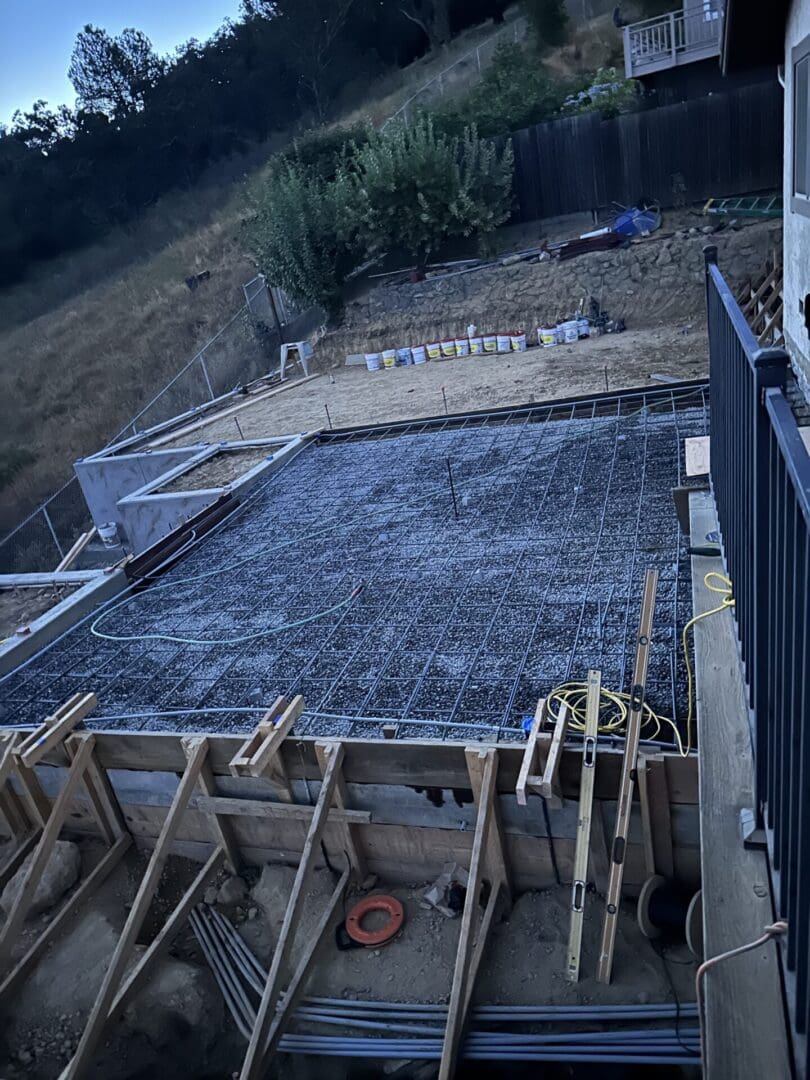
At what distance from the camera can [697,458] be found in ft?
18.9

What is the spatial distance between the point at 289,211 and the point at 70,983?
20.6m

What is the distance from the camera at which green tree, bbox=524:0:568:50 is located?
2809cm

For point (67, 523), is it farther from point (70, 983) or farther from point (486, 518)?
point (70, 983)

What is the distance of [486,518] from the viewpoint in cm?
777

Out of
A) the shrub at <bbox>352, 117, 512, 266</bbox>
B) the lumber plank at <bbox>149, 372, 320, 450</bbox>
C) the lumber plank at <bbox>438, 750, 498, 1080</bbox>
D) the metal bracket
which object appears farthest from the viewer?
the shrub at <bbox>352, 117, 512, 266</bbox>

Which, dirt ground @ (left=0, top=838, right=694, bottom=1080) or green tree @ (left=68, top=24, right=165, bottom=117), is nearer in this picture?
dirt ground @ (left=0, top=838, right=694, bottom=1080)

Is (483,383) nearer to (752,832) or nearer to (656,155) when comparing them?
(656,155)

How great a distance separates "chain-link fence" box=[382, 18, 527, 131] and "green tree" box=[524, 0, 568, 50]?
1287 millimetres

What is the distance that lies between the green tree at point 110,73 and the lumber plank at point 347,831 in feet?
144

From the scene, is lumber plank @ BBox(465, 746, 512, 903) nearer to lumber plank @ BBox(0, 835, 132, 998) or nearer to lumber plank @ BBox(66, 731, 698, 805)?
lumber plank @ BBox(66, 731, 698, 805)

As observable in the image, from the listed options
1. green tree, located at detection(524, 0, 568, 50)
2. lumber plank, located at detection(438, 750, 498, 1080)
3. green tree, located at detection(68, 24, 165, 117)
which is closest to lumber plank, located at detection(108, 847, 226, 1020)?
lumber plank, located at detection(438, 750, 498, 1080)

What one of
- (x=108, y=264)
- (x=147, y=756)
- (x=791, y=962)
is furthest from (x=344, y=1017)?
(x=108, y=264)

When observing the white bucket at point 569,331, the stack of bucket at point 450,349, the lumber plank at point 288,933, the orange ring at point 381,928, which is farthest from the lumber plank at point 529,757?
the stack of bucket at point 450,349

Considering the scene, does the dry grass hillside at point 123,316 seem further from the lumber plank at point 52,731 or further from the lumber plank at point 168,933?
the lumber plank at point 168,933
